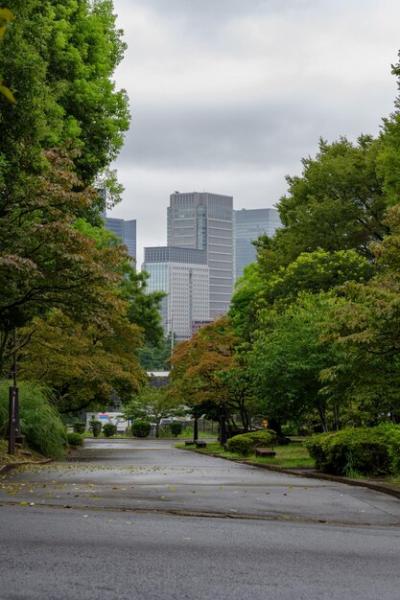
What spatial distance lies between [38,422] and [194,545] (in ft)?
70.6

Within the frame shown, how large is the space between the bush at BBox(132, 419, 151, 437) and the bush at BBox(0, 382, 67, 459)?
169ft

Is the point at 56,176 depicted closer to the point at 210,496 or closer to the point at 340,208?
the point at 210,496

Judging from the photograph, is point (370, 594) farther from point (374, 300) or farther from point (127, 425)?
point (127, 425)

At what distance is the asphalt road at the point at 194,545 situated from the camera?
5906 millimetres

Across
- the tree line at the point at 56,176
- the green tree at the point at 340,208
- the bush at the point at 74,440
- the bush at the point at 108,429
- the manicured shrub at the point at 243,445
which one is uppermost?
the green tree at the point at 340,208

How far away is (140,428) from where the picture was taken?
8131cm

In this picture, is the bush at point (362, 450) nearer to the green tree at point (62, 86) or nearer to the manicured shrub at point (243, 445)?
the green tree at point (62, 86)

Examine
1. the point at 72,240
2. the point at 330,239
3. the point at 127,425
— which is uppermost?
the point at 330,239

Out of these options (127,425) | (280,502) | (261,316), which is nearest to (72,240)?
(280,502)

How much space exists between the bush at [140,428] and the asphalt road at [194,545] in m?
67.7

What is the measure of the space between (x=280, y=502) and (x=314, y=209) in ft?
114

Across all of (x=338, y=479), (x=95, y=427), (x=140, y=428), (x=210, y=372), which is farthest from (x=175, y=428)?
(x=338, y=479)

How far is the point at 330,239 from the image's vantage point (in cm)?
4675

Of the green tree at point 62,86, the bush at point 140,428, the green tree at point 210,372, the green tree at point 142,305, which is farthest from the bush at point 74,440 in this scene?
the bush at point 140,428
